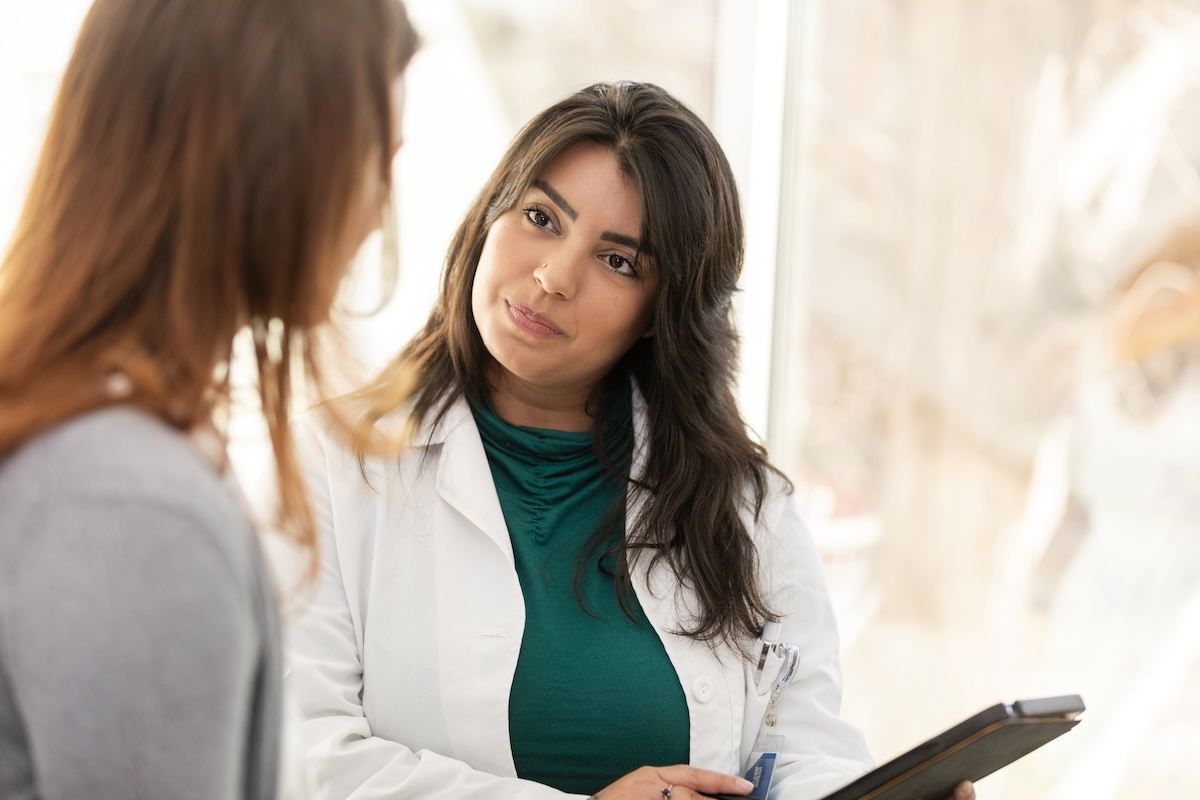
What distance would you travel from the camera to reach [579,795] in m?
1.43

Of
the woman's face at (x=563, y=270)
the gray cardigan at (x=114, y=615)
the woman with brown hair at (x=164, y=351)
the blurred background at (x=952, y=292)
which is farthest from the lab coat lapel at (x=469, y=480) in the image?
the gray cardigan at (x=114, y=615)

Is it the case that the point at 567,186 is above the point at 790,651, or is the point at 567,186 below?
above

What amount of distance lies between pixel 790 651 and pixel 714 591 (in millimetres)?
134

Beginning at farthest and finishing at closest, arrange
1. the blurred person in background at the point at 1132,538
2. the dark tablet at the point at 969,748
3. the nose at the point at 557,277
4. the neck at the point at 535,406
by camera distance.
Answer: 1. the blurred person in background at the point at 1132,538
2. the neck at the point at 535,406
3. the nose at the point at 557,277
4. the dark tablet at the point at 969,748

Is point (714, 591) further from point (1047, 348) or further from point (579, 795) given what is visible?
point (1047, 348)

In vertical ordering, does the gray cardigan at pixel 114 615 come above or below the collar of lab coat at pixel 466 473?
below

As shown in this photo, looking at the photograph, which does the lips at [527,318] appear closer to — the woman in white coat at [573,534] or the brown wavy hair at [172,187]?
the woman in white coat at [573,534]

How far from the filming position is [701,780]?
4.54ft

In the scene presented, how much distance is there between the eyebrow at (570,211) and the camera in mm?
1533

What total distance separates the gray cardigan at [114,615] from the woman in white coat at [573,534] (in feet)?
2.28

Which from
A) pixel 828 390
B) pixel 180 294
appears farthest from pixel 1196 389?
pixel 180 294

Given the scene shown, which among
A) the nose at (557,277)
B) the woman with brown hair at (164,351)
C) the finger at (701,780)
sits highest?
the nose at (557,277)

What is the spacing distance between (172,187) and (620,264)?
872mm

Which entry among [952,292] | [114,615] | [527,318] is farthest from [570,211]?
[952,292]
